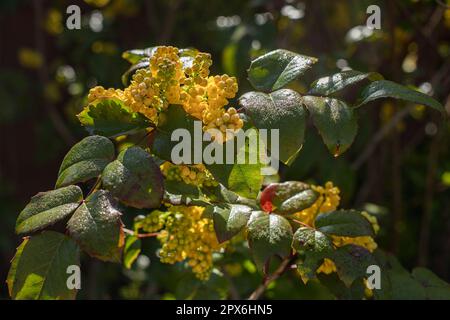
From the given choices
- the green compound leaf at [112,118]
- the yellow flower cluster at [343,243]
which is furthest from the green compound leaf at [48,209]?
the yellow flower cluster at [343,243]

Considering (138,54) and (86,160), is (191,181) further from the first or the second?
(138,54)

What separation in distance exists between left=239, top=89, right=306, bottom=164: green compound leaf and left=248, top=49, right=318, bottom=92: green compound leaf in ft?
0.20

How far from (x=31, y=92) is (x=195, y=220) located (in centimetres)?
236

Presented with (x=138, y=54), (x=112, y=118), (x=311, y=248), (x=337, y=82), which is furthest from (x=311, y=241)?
(x=138, y=54)

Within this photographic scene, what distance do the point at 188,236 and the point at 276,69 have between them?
347 mm

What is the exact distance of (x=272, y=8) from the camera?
2.60 metres

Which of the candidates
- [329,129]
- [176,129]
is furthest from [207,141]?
[329,129]

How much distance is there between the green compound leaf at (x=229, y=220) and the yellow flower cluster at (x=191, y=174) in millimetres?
53

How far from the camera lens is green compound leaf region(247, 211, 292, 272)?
1.07m

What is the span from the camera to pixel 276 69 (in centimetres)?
115

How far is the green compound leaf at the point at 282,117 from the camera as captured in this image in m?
1.00

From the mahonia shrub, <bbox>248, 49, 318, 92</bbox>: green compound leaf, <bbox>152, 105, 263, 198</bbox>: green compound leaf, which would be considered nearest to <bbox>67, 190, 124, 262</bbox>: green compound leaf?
the mahonia shrub

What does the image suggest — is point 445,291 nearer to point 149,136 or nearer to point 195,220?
point 195,220

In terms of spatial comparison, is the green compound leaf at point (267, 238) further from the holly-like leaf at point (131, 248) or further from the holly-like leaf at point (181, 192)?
the holly-like leaf at point (131, 248)
